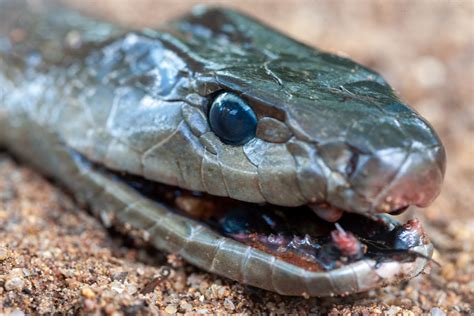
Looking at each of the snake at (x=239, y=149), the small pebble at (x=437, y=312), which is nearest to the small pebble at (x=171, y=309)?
the snake at (x=239, y=149)

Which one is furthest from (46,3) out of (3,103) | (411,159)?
(411,159)

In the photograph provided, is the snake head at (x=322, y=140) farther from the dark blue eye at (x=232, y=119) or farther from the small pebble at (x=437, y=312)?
the small pebble at (x=437, y=312)

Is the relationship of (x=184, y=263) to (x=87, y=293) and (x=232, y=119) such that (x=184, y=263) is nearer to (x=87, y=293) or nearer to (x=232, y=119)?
(x=87, y=293)

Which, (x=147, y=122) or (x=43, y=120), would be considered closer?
(x=147, y=122)

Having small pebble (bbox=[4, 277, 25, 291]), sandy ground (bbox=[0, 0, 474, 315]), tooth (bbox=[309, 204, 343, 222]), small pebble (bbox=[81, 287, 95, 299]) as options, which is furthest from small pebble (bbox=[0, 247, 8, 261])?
tooth (bbox=[309, 204, 343, 222])

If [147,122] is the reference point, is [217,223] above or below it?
below

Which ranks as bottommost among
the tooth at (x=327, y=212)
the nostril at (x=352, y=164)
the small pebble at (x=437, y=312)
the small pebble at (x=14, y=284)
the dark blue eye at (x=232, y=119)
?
the small pebble at (x=14, y=284)

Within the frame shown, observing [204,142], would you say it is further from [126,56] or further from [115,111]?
[126,56]
